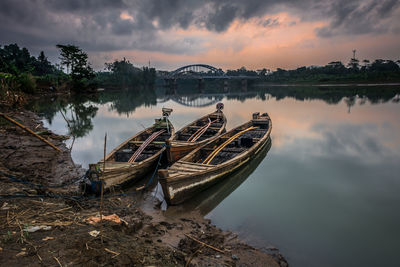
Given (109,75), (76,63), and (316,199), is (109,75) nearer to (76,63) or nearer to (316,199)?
(76,63)

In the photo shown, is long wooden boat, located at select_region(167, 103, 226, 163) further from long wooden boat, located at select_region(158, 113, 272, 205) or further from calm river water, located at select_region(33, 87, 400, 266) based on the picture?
calm river water, located at select_region(33, 87, 400, 266)

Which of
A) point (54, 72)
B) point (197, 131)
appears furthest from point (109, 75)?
point (197, 131)

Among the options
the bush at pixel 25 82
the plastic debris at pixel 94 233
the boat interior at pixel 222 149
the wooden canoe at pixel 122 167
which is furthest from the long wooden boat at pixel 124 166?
the bush at pixel 25 82

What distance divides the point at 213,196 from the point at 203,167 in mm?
976

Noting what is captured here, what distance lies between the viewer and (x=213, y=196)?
744cm

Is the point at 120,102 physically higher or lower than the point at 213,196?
higher

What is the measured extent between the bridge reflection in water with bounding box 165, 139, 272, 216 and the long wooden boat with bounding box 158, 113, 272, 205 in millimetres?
211

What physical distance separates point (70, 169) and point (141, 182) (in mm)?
2918

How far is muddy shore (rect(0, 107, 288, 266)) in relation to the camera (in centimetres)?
341

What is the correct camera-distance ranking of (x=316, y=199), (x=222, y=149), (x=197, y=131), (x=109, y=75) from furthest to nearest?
(x=109, y=75)
(x=197, y=131)
(x=222, y=149)
(x=316, y=199)

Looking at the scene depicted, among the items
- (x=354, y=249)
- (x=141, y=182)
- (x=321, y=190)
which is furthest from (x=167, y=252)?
(x=321, y=190)

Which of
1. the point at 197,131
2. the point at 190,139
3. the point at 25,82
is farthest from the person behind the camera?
the point at 25,82

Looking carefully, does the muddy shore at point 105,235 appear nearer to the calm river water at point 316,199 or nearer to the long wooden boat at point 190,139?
the calm river water at point 316,199

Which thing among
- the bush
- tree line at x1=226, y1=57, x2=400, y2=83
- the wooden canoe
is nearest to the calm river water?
the wooden canoe
